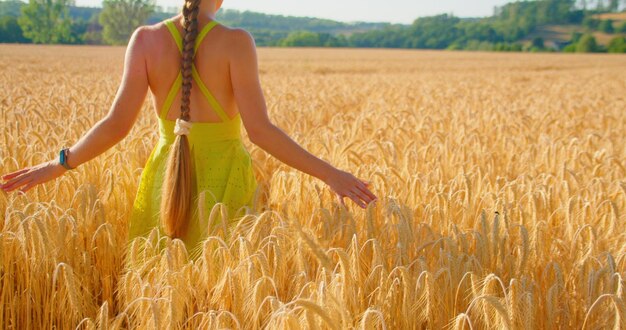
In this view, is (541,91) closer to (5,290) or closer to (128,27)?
(5,290)

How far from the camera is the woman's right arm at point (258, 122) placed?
6.75ft

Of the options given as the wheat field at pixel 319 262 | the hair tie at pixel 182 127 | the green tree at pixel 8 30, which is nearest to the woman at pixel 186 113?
the hair tie at pixel 182 127

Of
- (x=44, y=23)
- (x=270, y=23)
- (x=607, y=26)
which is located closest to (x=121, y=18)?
(x=44, y=23)

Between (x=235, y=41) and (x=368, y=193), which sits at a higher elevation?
(x=235, y=41)

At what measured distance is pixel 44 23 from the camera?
79688 millimetres

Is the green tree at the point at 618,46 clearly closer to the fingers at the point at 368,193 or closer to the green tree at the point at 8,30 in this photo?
the green tree at the point at 8,30

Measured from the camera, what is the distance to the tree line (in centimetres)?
7512

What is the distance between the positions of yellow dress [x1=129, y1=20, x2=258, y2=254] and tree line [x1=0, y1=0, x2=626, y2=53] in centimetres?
6393

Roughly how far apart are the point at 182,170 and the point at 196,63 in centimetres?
41

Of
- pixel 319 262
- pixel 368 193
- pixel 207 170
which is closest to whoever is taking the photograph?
pixel 319 262

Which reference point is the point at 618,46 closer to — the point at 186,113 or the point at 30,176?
the point at 186,113

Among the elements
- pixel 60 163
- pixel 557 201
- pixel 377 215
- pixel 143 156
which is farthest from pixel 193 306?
pixel 557 201

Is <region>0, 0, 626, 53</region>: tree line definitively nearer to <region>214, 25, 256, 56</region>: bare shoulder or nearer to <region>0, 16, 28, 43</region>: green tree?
<region>0, 16, 28, 43</region>: green tree

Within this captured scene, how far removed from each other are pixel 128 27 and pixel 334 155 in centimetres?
8867
